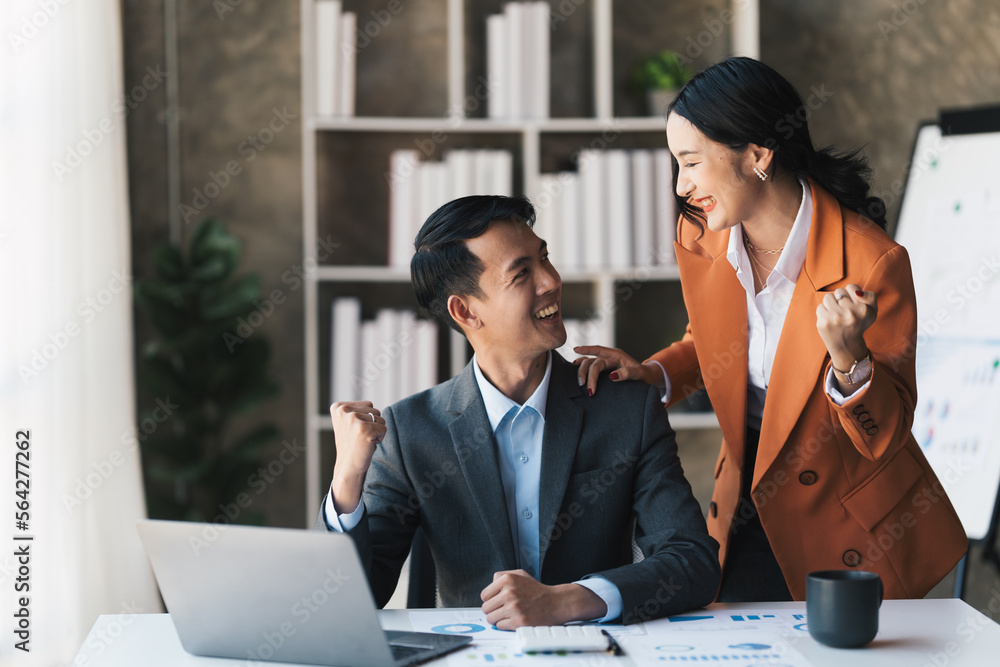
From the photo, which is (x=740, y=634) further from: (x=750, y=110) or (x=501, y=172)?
(x=501, y=172)

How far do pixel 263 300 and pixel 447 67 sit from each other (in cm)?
112

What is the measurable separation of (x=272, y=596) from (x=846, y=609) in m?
0.74

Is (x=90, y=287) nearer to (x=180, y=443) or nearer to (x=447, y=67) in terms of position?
(x=180, y=443)

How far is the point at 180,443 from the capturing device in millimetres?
3158

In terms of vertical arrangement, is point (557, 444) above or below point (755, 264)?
below

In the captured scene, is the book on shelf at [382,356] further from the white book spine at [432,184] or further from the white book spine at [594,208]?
the white book spine at [594,208]

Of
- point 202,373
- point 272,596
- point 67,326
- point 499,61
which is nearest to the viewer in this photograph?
point 272,596

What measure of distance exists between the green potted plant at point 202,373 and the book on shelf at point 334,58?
0.58m

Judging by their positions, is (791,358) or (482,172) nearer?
(791,358)

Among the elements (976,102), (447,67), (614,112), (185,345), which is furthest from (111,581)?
(976,102)

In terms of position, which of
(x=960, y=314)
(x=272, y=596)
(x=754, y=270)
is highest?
(x=754, y=270)

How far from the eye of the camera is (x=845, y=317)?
1.46 m

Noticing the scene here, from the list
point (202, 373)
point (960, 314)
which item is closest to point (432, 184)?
point (202, 373)

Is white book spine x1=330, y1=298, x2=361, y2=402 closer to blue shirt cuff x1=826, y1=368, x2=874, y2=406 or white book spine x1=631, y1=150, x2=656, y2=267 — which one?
white book spine x1=631, y1=150, x2=656, y2=267
